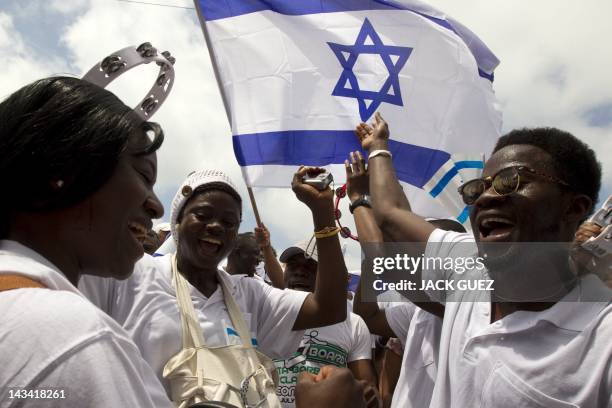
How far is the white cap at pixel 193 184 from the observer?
3.12 metres

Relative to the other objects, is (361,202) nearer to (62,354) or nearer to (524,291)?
(524,291)

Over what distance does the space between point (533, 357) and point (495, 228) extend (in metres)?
0.53

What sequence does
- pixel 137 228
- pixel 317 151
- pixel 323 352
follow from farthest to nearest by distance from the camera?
pixel 317 151 < pixel 323 352 < pixel 137 228

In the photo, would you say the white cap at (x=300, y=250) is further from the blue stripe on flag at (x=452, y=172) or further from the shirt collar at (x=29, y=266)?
the shirt collar at (x=29, y=266)

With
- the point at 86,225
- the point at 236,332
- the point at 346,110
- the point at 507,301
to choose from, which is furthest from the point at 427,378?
the point at 346,110

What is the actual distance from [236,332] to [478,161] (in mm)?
2720

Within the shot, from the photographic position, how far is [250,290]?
10.3 ft

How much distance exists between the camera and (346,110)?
4.58 metres

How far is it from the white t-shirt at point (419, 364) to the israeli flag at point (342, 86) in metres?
1.85

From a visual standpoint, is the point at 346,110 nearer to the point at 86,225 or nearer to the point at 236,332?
the point at 236,332

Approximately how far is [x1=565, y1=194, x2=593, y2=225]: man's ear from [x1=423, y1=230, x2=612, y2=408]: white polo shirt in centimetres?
27

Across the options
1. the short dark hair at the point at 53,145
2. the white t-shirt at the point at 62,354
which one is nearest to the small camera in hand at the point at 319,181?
the short dark hair at the point at 53,145

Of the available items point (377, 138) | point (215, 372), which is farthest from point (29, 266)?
point (377, 138)

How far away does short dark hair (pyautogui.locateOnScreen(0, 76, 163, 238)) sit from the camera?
1.15 metres
